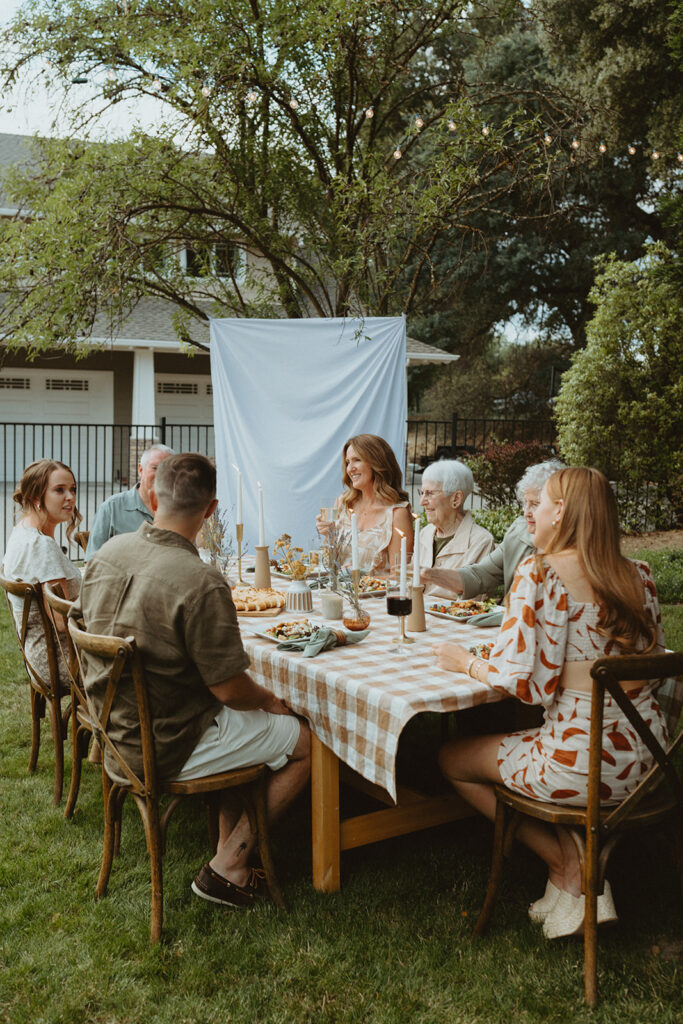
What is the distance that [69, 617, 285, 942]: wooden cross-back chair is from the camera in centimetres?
250

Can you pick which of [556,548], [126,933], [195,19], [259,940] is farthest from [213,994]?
[195,19]

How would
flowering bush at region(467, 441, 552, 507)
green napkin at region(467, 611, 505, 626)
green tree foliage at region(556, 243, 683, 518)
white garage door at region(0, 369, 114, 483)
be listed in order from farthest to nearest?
white garage door at region(0, 369, 114, 483), green tree foliage at region(556, 243, 683, 518), flowering bush at region(467, 441, 552, 507), green napkin at region(467, 611, 505, 626)

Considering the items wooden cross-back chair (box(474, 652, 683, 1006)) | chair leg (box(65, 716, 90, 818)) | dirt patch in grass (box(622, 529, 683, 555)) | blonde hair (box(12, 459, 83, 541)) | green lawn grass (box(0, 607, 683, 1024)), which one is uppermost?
blonde hair (box(12, 459, 83, 541))

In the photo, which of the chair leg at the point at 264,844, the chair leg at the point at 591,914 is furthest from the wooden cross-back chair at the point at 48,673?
the chair leg at the point at 591,914

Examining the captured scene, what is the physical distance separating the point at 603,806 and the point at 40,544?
2.56 meters

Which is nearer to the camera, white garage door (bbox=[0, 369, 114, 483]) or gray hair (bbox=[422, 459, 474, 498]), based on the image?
gray hair (bbox=[422, 459, 474, 498])

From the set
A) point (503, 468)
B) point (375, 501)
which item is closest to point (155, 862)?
point (375, 501)

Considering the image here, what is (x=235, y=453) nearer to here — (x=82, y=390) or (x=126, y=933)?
(x=126, y=933)

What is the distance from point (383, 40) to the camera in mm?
7570

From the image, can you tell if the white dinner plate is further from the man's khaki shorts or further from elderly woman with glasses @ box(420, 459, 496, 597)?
the man's khaki shorts

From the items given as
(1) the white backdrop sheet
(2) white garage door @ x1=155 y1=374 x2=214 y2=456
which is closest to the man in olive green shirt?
(1) the white backdrop sheet

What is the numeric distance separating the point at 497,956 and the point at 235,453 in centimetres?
528

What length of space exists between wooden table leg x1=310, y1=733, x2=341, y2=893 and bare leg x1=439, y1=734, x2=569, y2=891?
379 mm

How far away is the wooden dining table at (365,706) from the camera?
101 inches
